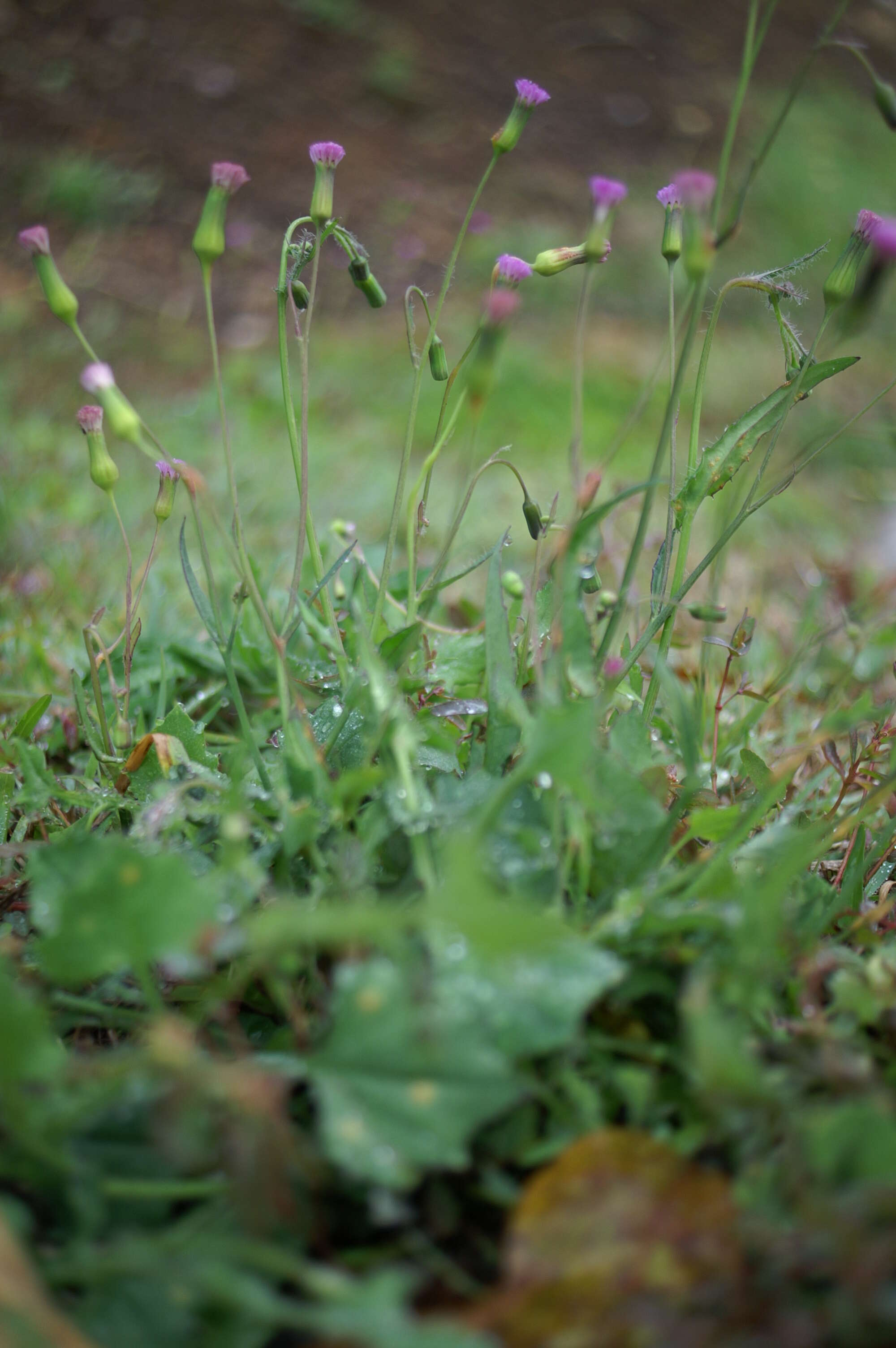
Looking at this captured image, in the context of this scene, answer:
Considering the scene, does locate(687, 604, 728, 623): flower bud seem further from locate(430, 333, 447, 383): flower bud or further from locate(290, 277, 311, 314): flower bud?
locate(290, 277, 311, 314): flower bud

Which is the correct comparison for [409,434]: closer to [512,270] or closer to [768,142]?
[512,270]

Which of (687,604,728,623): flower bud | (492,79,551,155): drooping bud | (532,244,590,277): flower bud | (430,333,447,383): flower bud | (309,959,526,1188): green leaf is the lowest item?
(309,959,526,1188): green leaf

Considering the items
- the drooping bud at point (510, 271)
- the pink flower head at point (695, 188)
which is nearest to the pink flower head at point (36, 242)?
the drooping bud at point (510, 271)

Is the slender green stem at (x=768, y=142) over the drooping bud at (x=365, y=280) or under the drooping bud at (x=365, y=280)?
over

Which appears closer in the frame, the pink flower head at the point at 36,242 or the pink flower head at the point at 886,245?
the pink flower head at the point at 886,245

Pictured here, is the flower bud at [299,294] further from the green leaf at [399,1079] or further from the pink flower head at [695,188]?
the green leaf at [399,1079]

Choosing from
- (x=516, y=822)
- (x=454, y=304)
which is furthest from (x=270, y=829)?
(x=454, y=304)

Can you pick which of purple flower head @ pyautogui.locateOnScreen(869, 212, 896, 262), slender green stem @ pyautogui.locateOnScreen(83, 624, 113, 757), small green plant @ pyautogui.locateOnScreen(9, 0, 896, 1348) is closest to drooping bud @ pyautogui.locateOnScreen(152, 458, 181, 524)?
small green plant @ pyautogui.locateOnScreen(9, 0, 896, 1348)

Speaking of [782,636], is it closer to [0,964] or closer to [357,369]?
[0,964]
